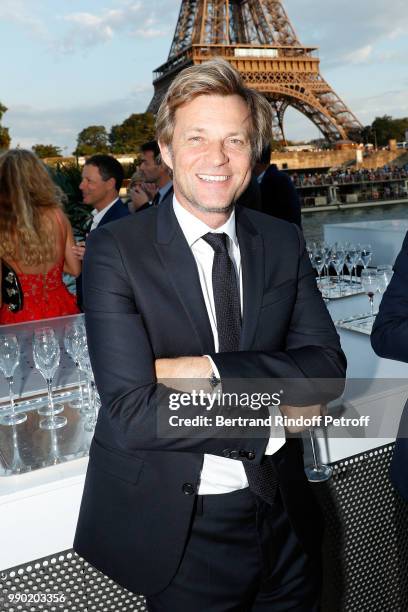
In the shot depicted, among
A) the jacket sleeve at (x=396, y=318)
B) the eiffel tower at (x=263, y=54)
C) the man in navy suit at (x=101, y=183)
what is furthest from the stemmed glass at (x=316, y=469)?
the eiffel tower at (x=263, y=54)

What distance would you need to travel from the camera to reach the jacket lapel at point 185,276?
4.33 ft

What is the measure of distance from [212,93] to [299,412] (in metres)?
0.70

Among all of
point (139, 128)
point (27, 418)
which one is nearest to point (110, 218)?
point (27, 418)

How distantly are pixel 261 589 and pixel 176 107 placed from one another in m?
1.06

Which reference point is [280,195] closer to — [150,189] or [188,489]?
[150,189]

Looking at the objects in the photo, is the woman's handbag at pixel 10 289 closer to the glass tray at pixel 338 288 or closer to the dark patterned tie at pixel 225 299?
the glass tray at pixel 338 288

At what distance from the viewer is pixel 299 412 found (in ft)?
4.45

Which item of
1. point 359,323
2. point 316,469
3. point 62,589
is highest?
point 359,323

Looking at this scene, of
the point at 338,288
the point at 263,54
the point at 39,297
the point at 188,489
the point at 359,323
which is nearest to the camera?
the point at 188,489

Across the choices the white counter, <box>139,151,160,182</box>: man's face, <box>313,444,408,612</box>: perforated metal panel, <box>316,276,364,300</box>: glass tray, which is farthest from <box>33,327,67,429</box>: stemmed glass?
<box>139,151,160,182</box>: man's face

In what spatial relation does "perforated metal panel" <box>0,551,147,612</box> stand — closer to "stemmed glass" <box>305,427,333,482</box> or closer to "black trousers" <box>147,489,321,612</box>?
"black trousers" <box>147,489,321,612</box>

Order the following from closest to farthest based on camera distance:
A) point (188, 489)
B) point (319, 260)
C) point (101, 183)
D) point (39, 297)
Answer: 1. point (188, 489)
2. point (39, 297)
3. point (319, 260)
4. point (101, 183)

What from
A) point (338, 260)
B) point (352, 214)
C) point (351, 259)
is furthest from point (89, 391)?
point (352, 214)

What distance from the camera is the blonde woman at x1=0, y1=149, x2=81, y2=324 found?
2910mm
